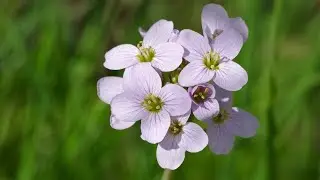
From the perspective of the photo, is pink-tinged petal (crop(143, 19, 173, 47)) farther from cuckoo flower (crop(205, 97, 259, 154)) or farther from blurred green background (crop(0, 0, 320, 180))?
blurred green background (crop(0, 0, 320, 180))

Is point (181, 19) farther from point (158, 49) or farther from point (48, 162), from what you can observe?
point (158, 49)

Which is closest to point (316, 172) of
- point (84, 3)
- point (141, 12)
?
point (141, 12)

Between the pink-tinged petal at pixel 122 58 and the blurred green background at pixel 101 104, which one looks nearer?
the pink-tinged petal at pixel 122 58

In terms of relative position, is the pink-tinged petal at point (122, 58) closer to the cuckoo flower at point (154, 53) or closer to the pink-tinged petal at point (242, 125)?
the cuckoo flower at point (154, 53)

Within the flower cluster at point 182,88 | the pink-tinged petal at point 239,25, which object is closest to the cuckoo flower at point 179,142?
the flower cluster at point 182,88

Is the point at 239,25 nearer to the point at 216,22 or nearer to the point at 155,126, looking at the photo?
the point at 216,22

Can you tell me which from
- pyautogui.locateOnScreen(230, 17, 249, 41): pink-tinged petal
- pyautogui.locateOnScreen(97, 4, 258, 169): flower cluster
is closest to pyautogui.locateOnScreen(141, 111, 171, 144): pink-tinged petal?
pyautogui.locateOnScreen(97, 4, 258, 169): flower cluster
